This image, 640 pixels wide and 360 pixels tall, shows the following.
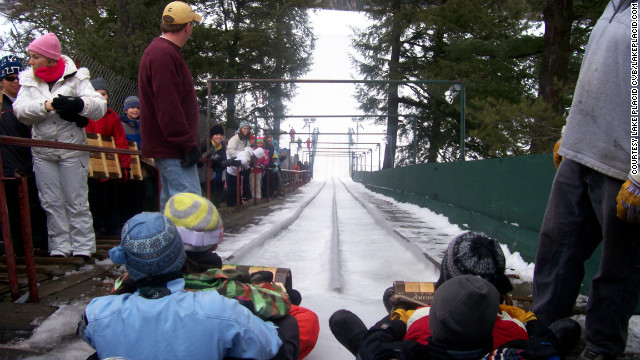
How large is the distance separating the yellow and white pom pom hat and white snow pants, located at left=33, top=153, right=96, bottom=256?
6.13ft

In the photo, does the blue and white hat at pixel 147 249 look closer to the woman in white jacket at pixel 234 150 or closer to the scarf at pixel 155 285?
the scarf at pixel 155 285

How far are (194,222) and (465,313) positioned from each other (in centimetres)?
114

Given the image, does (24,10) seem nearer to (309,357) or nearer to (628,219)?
(309,357)

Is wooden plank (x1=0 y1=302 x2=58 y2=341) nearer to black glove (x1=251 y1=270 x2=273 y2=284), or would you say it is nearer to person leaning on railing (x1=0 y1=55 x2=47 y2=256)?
black glove (x1=251 y1=270 x2=273 y2=284)

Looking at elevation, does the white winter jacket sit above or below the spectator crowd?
above

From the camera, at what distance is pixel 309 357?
2.19 m

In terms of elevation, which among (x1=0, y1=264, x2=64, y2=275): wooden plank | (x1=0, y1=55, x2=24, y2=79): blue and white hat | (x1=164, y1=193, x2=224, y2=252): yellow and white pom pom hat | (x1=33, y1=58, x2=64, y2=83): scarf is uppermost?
(x1=0, y1=55, x2=24, y2=79): blue and white hat

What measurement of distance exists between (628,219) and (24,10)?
31.9ft

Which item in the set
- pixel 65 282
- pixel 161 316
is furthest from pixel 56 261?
pixel 161 316

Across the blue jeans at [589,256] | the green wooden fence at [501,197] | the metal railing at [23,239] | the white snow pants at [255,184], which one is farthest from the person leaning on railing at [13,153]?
the white snow pants at [255,184]

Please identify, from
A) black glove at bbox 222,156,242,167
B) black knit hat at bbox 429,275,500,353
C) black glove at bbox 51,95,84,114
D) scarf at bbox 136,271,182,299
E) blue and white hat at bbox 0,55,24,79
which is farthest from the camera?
black glove at bbox 222,156,242,167

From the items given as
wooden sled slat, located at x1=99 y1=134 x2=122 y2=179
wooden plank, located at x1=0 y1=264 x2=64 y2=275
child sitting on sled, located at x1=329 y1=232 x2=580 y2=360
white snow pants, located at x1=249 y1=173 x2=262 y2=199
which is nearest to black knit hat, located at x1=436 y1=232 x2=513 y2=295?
child sitting on sled, located at x1=329 y1=232 x2=580 y2=360

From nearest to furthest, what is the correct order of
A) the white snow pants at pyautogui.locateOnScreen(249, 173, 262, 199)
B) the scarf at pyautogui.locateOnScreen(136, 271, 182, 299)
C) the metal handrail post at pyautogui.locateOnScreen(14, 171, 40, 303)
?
the scarf at pyautogui.locateOnScreen(136, 271, 182, 299)
the metal handrail post at pyautogui.locateOnScreen(14, 171, 40, 303)
the white snow pants at pyautogui.locateOnScreen(249, 173, 262, 199)

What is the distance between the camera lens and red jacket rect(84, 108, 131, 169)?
447 centimetres
